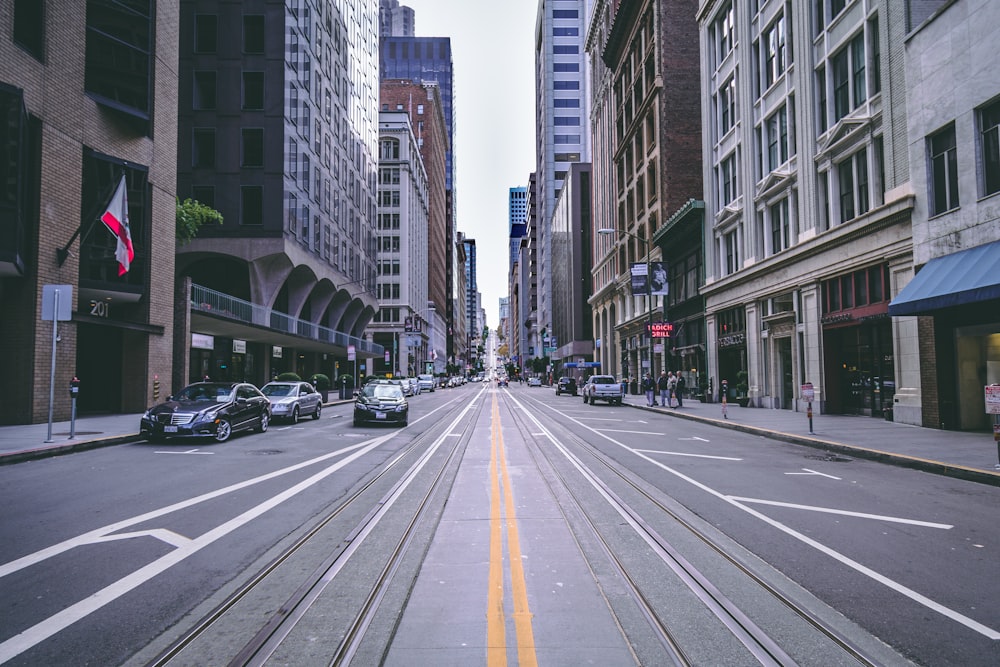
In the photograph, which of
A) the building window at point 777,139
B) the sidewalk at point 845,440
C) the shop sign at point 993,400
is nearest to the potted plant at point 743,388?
the sidewalk at point 845,440

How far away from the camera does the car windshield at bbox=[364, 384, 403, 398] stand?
22.3 m

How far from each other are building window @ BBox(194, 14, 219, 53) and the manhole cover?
1643 inches

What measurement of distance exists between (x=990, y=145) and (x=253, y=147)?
125 feet

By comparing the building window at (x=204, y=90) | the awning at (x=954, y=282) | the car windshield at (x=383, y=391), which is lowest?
the car windshield at (x=383, y=391)

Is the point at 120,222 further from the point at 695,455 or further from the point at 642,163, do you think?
the point at 642,163

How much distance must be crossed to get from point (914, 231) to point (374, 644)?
20632 millimetres

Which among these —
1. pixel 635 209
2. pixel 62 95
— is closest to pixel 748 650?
pixel 62 95

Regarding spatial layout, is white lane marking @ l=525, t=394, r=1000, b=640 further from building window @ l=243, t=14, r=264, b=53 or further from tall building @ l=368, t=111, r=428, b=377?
tall building @ l=368, t=111, r=428, b=377

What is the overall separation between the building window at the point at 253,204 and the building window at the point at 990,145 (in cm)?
3638

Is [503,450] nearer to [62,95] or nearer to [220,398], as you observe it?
[220,398]

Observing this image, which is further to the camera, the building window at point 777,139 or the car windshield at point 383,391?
the building window at point 777,139

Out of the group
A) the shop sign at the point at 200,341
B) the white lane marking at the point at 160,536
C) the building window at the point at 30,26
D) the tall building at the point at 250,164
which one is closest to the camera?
the white lane marking at the point at 160,536

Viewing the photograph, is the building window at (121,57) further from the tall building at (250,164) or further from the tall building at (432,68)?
the tall building at (432,68)

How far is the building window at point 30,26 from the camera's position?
19281mm
